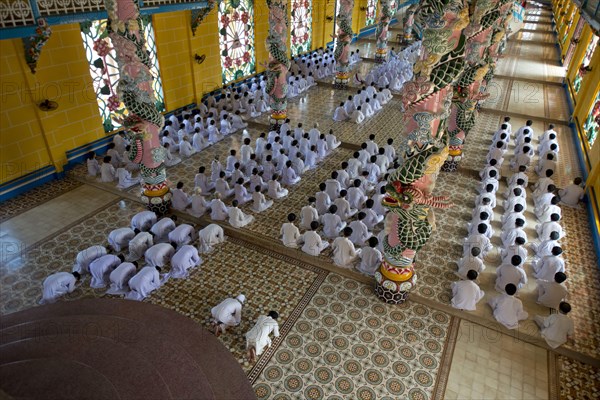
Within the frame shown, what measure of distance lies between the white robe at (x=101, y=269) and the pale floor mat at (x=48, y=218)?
206 centimetres

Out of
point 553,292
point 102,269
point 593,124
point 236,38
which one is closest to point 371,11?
point 236,38

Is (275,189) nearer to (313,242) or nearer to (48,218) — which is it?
(313,242)

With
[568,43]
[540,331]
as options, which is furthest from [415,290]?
[568,43]

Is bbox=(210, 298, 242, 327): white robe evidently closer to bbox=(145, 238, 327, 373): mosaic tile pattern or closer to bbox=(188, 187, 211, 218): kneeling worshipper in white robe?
bbox=(145, 238, 327, 373): mosaic tile pattern

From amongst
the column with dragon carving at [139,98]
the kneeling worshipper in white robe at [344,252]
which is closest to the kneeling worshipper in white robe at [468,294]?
the kneeling worshipper in white robe at [344,252]

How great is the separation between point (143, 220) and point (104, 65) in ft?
16.8

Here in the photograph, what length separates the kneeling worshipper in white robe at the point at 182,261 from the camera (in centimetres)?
749

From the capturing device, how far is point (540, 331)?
6.65 m

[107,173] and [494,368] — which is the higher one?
[107,173]

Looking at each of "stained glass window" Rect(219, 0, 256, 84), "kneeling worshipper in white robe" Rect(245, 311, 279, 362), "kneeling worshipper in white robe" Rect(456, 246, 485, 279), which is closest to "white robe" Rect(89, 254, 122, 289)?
"kneeling worshipper in white robe" Rect(245, 311, 279, 362)

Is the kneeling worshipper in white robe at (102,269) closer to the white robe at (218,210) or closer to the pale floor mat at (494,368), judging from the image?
the white robe at (218,210)

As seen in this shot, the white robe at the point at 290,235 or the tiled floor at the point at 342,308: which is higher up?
the white robe at the point at 290,235

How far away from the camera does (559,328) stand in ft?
20.7

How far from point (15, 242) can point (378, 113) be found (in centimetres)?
1175
